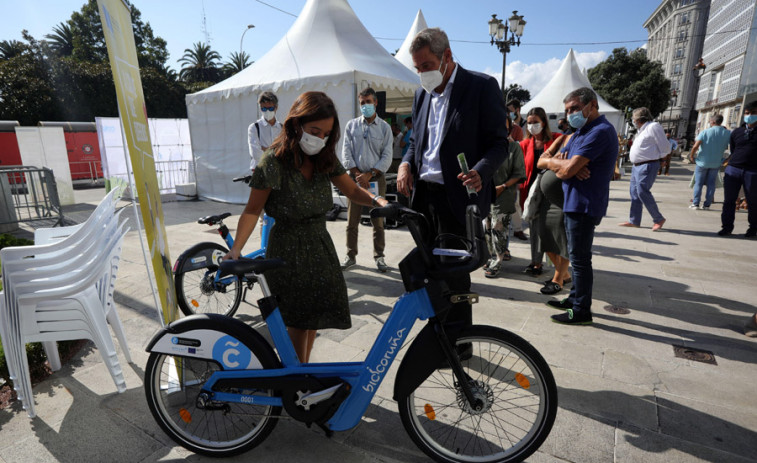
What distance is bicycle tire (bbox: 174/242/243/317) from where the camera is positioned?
3.47 m

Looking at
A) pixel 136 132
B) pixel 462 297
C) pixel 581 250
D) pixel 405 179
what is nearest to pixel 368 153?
pixel 405 179

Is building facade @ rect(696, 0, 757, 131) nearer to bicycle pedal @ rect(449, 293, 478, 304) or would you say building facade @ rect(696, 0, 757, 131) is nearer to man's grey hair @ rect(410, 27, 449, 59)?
man's grey hair @ rect(410, 27, 449, 59)

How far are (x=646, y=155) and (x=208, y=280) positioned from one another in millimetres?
7428

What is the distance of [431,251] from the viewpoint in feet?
5.88

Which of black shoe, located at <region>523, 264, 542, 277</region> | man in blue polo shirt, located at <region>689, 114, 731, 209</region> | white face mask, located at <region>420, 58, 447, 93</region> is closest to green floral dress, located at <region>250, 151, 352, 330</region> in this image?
white face mask, located at <region>420, 58, 447, 93</region>

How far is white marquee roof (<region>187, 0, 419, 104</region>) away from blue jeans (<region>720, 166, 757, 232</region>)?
21.1ft

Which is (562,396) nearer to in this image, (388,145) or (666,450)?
(666,450)

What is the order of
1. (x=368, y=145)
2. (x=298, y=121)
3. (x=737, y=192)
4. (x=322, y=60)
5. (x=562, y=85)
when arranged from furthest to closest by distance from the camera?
(x=562, y=85)
(x=322, y=60)
(x=737, y=192)
(x=368, y=145)
(x=298, y=121)

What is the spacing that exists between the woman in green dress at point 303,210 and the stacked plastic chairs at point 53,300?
3.71 ft

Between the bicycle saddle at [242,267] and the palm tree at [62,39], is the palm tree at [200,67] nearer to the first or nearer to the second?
the palm tree at [62,39]

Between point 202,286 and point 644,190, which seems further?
point 644,190

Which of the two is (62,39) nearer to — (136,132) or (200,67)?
(200,67)

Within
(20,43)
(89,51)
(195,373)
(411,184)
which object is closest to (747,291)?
(411,184)

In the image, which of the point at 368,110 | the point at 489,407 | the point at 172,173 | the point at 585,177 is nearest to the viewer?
the point at 489,407
